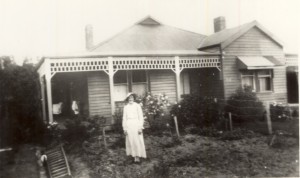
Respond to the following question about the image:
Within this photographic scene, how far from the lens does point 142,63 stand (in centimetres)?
1407

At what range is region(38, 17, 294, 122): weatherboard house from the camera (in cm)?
1417

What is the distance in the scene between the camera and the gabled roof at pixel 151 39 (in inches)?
743

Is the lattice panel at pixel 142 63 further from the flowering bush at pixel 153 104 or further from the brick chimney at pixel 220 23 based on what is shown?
the brick chimney at pixel 220 23

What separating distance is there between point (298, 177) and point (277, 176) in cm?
43

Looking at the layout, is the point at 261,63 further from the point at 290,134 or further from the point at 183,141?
the point at 183,141

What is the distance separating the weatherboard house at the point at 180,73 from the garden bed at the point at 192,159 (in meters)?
3.73

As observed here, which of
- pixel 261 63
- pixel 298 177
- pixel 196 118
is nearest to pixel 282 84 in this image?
pixel 261 63

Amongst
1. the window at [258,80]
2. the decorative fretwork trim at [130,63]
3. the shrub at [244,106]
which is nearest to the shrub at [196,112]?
→ the shrub at [244,106]

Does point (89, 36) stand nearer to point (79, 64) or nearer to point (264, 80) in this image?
point (79, 64)

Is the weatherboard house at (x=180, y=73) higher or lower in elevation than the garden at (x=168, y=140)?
higher

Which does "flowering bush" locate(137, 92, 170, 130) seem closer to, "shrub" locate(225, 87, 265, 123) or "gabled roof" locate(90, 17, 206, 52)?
"shrub" locate(225, 87, 265, 123)

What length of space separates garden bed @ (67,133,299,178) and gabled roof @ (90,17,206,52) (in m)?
8.73

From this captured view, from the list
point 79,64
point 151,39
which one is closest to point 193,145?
point 79,64

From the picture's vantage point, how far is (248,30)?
52.9ft
